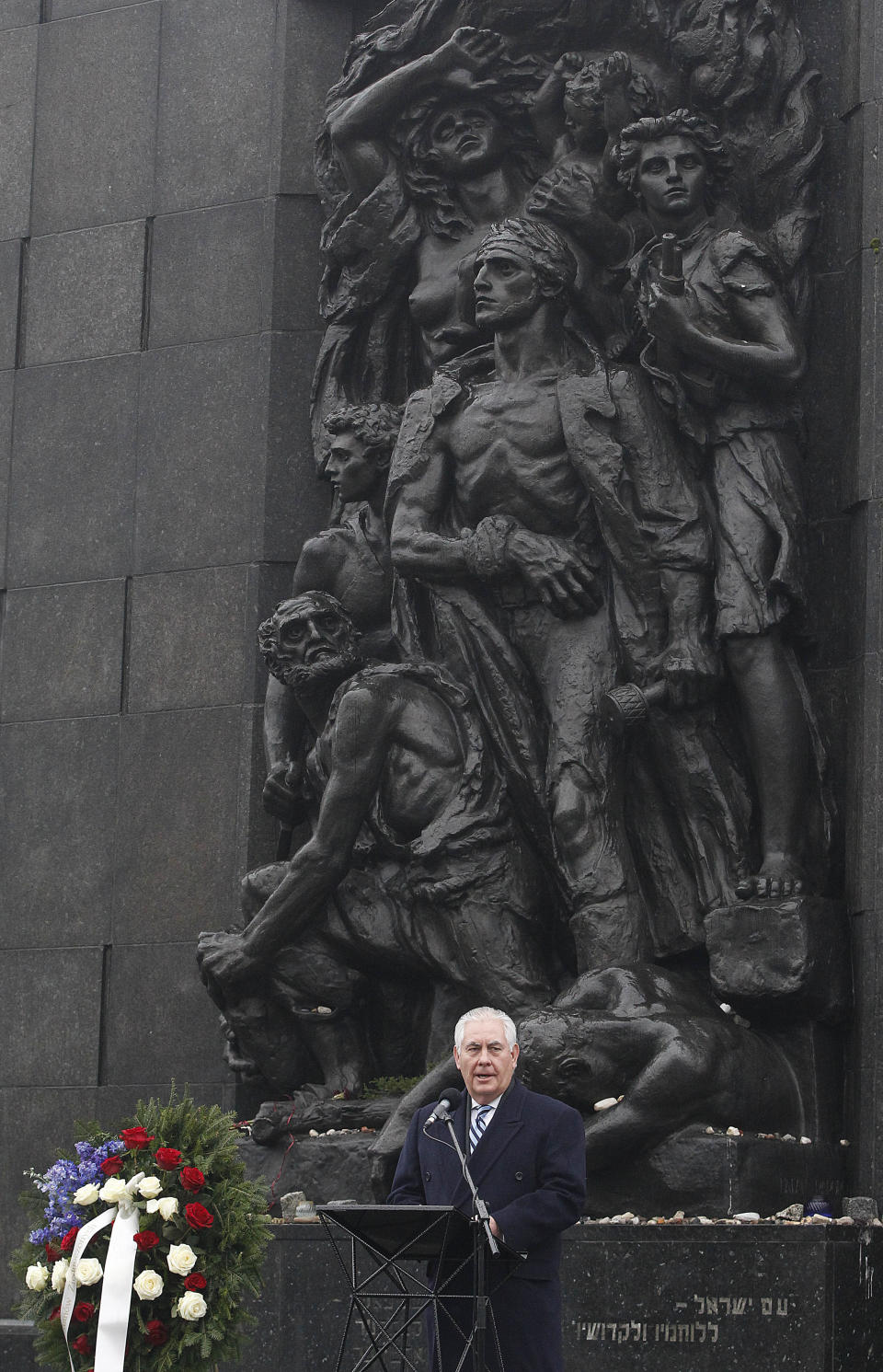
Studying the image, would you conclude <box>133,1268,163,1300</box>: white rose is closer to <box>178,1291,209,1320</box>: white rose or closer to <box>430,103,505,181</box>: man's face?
<box>178,1291,209,1320</box>: white rose

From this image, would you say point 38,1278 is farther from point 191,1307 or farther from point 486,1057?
point 486,1057

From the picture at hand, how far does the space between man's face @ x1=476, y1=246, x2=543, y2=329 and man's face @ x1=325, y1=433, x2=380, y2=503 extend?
1.11 meters

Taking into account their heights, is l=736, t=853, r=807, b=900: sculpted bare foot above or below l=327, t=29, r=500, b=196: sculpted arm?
below

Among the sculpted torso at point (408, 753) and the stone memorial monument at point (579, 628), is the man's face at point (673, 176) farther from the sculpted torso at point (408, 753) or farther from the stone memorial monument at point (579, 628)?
the sculpted torso at point (408, 753)

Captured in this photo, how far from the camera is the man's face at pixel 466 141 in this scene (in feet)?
44.2

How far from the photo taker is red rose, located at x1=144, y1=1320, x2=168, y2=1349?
806cm

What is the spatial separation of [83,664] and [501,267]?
3726 mm

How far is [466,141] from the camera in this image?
13500 mm

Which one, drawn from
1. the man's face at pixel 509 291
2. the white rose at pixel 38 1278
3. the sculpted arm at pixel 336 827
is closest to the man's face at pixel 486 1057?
the white rose at pixel 38 1278

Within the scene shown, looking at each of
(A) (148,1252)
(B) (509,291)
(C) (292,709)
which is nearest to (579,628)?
(C) (292,709)

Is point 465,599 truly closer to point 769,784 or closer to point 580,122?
point 769,784

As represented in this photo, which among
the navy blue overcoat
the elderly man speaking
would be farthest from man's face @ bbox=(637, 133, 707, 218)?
the navy blue overcoat

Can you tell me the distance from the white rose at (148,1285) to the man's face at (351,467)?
20.4ft

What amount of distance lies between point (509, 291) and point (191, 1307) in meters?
6.57
